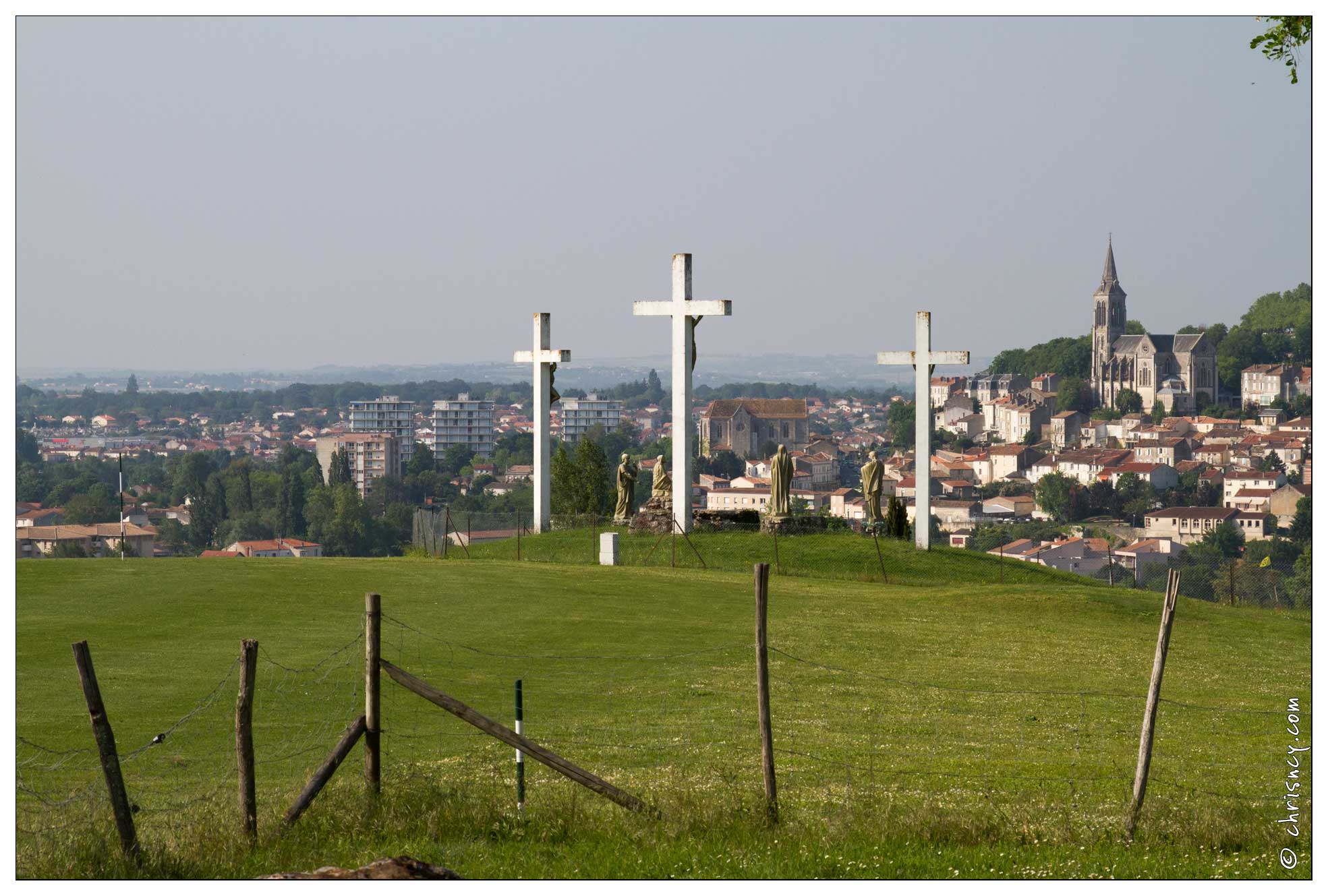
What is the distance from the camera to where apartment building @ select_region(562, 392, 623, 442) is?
191 m

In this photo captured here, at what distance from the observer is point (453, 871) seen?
8.23m

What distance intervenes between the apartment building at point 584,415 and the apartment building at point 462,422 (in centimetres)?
1043

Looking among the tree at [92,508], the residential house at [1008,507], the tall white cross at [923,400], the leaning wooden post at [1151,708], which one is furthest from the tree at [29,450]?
the residential house at [1008,507]

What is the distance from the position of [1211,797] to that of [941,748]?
2.39 m

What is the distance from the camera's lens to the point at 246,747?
28.6 feet

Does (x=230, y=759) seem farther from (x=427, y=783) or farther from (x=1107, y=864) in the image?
(x=1107, y=864)

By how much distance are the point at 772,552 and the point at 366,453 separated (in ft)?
412

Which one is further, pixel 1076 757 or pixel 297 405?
pixel 297 405

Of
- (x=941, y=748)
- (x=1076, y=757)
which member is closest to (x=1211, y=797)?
(x=1076, y=757)

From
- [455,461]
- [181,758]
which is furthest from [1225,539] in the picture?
[181,758]

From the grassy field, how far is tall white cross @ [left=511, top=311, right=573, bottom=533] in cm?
803

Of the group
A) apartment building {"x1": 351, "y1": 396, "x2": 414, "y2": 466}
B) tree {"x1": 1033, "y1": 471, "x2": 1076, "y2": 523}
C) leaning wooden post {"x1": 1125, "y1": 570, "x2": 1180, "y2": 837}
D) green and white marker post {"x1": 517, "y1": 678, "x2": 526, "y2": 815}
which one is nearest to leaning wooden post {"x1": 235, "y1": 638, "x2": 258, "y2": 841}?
green and white marker post {"x1": 517, "y1": 678, "x2": 526, "y2": 815}

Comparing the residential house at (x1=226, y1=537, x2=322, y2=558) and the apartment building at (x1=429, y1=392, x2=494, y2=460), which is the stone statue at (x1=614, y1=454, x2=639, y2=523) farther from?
the apartment building at (x1=429, y1=392, x2=494, y2=460)

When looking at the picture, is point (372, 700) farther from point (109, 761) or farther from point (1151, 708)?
point (1151, 708)
